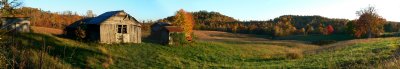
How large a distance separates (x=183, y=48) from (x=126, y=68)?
13.1m

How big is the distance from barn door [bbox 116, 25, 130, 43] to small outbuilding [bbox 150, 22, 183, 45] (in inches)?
166

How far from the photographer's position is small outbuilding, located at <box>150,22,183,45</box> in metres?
50.4

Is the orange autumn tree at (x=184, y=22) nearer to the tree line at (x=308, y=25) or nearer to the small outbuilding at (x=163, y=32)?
the small outbuilding at (x=163, y=32)

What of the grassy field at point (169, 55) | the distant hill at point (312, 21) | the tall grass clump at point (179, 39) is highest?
the distant hill at point (312, 21)

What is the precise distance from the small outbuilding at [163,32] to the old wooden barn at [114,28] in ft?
10.5

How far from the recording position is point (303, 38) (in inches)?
3118

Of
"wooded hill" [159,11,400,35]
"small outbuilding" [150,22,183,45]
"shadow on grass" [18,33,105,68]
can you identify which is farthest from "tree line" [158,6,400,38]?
"shadow on grass" [18,33,105,68]

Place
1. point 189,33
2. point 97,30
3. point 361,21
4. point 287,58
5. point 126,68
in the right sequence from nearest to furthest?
point 126,68 → point 287,58 → point 97,30 → point 189,33 → point 361,21

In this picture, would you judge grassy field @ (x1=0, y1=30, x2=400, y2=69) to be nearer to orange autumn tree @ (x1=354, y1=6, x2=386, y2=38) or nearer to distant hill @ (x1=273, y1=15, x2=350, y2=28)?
orange autumn tree @ (x1=354, y1=6, x2=386, y2=38)

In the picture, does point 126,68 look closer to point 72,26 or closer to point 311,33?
point 72,26

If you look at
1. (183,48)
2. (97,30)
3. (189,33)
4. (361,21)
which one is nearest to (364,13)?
(361,21)

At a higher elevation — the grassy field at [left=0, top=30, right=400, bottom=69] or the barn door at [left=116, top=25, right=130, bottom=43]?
the barn door at [left=116, top=25, right=130, bottom=43]

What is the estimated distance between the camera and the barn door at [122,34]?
46.9m

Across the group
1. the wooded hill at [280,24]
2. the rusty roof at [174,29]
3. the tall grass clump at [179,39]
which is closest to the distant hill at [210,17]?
the wooded hill at [280,24]
